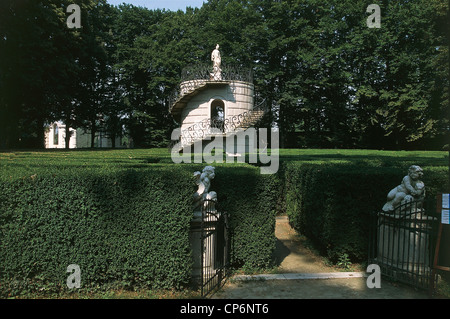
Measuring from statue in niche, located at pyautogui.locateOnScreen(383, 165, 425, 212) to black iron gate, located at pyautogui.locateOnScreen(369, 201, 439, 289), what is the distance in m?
0.11

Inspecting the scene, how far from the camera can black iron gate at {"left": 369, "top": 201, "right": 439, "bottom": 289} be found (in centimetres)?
536

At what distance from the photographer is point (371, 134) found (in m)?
33.6

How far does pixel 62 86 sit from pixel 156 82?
11.1 metres

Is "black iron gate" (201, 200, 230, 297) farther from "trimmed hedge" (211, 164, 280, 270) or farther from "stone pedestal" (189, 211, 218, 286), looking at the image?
"trimmed hedge" (211, 164, 280, 270)

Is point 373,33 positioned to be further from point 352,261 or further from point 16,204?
point 16,204

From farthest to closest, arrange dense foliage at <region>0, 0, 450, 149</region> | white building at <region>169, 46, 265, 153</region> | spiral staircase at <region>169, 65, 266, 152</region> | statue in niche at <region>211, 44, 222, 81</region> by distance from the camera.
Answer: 1. dense foliage at <region>0, 0, 450, 149</region>
2. statue in niche at <region>211, 44, 222, 81</region>
3. white building at <region>169, 46, 265, 153</region>
4. spiral staircase at <region>169, 65, 266, 152</region>

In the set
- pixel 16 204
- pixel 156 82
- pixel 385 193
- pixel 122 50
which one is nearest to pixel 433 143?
pixel 156 82

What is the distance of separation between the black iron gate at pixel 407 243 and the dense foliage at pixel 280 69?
20.2 metres

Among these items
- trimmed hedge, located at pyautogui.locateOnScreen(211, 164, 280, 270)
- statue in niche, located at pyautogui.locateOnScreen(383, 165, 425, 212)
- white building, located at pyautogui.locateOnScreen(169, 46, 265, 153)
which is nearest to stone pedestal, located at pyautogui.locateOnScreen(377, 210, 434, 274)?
statue in niche, located at pyautogui.locateOnScreen(383, 165, 425, 212)

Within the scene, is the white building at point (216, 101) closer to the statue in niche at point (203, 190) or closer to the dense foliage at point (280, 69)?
the dense foliage at point (280, 69)

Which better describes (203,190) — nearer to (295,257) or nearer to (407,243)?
(295,257)

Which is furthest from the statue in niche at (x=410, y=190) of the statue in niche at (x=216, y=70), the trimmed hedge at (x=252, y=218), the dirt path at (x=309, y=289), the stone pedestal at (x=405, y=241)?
the statue in niche at (x=216, y=70)

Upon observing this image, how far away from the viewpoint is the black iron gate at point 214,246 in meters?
5.48
